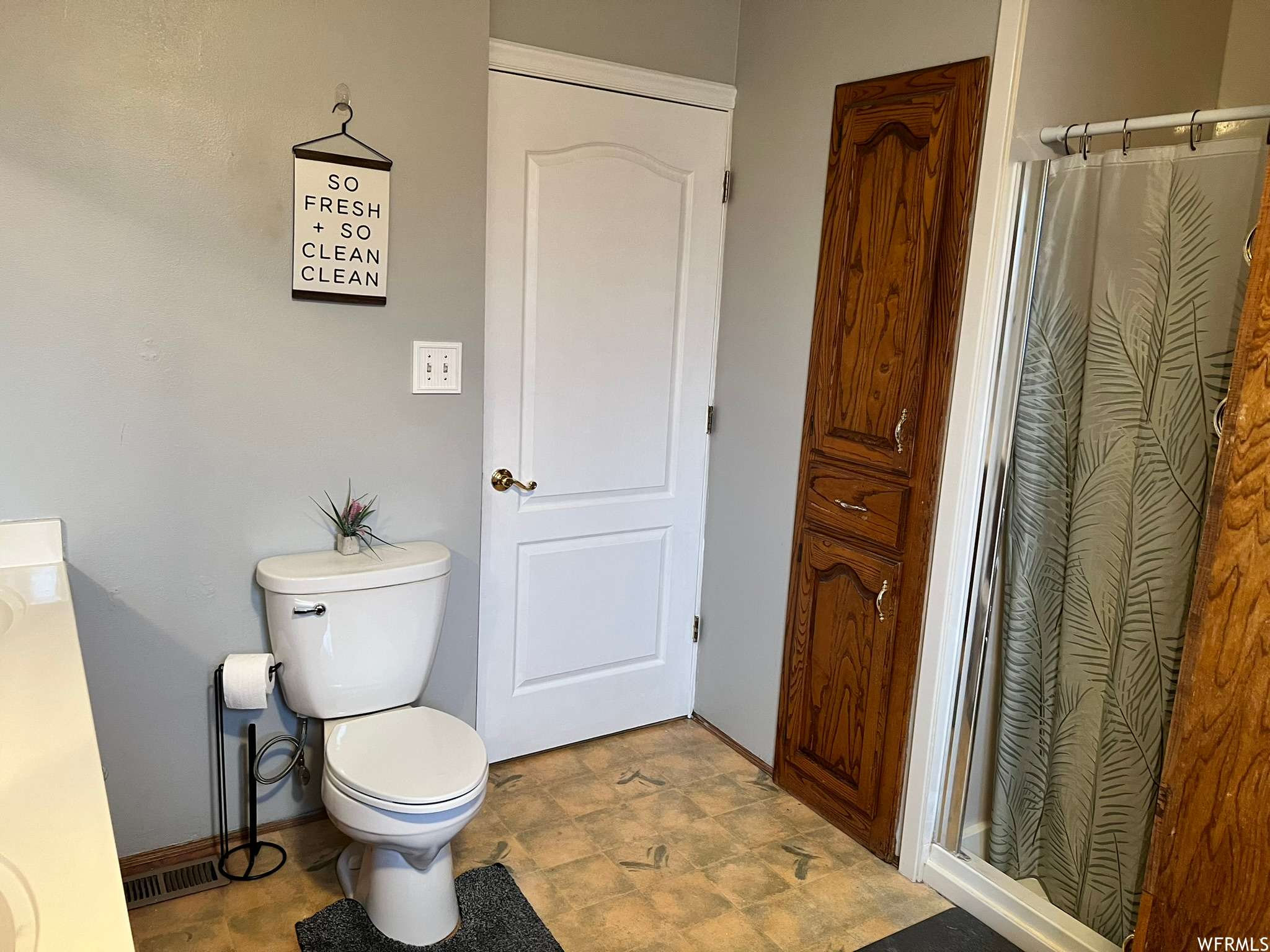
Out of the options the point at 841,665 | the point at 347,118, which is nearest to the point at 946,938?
the point at 841,665

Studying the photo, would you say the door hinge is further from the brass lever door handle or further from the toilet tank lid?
the brass lever door handle

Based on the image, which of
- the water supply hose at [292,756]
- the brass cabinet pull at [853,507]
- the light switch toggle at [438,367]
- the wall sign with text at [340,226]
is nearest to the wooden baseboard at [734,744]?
the brass cabinet pull at [853,507]

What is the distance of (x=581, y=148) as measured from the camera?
2.52 metres

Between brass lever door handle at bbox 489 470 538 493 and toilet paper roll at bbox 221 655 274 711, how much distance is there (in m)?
0.76

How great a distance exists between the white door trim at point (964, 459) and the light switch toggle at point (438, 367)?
1207 millimetres

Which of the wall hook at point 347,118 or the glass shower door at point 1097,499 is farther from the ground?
the wall hook at point 347,118

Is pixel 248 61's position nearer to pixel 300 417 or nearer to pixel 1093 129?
pixel 300 417

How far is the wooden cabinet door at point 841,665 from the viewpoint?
235 cm

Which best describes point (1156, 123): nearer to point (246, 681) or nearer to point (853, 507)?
point (853, 507)

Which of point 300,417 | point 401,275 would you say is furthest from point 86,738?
point 401,275

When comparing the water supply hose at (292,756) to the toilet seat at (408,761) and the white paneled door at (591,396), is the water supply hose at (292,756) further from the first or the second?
the white paneled door at (591,396)

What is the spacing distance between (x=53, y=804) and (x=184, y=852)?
4.46ft

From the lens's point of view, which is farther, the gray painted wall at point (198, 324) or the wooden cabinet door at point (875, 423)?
the wooden cabinet door at point (875, 423)

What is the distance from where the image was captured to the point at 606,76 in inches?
98.7
